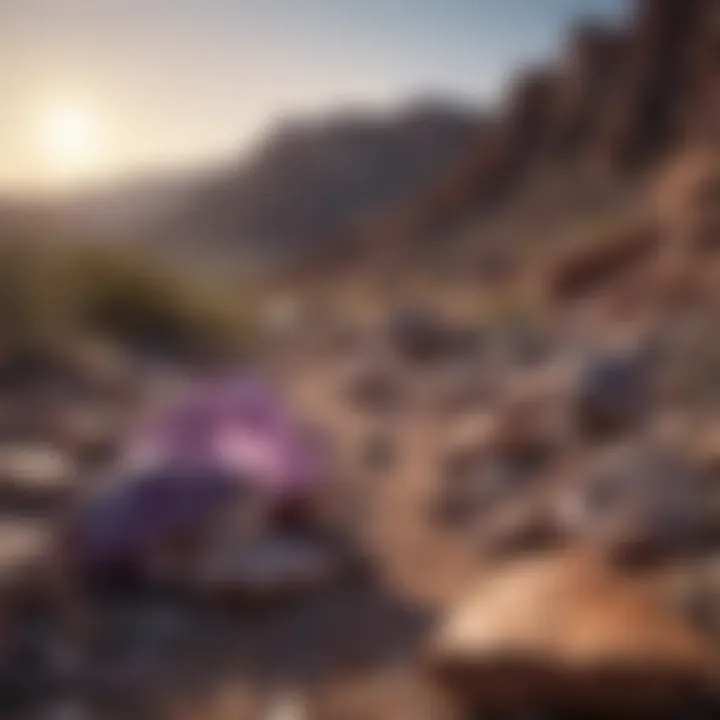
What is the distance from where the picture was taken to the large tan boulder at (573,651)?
0.72 m

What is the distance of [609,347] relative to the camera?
6.09ft

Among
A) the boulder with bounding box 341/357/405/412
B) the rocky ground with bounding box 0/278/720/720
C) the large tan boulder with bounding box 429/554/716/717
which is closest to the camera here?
the large tan boulder with bounding box 429/554/716/717

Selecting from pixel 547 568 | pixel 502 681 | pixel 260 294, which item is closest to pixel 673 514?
pixel 547 568

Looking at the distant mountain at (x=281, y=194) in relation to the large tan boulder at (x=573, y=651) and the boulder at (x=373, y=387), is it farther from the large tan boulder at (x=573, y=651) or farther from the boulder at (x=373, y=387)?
the large tan boulder at (x=573, y=651)

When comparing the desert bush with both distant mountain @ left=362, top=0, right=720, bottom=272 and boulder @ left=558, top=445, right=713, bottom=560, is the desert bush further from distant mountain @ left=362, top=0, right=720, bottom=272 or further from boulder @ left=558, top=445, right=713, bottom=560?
distant mountain @ left=362, top=0, right=720, bottom=272

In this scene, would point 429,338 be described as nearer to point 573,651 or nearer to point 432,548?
point 432,548

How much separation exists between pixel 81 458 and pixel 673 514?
832mm

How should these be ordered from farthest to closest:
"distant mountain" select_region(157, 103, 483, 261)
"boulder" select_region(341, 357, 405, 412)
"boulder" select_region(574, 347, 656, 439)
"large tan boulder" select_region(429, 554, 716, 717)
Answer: "distant mountain" select_region(157, 103, 483, 261) → "boulder" select_region(341, 357, 405, 412) → "boulder" select_region(574, 347, 656, 439) → "large tan boulder" select_region(429, 554, 716, 717)

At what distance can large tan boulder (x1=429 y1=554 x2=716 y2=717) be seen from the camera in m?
0.72

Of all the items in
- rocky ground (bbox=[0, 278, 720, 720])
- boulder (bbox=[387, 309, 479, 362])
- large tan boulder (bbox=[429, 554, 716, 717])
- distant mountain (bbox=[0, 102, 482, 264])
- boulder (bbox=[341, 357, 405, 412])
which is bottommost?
large tan boulder (bbox=[429, 554, 716, 717])

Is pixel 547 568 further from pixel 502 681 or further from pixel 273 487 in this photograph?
pixel 273 487

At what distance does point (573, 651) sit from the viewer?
738 millimetres

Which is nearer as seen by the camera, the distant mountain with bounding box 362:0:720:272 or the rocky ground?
the rocky ground

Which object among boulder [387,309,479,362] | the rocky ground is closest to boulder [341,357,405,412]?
the rocky ground
